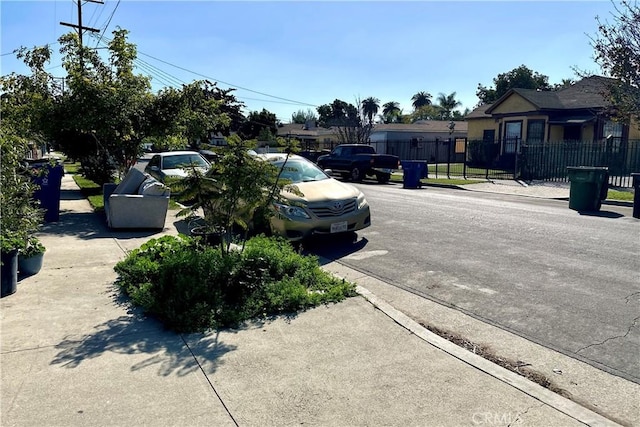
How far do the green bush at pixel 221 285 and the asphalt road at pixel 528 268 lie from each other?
133cm

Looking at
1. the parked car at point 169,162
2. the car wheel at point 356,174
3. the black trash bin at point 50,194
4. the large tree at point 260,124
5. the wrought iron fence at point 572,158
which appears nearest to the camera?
the black trash bin at point 50,194

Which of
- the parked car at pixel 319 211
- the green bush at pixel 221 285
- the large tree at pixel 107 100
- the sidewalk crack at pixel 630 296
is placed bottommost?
the sidewalk crack at pixel 630 296

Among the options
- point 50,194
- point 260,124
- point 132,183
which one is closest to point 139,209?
point 132,183

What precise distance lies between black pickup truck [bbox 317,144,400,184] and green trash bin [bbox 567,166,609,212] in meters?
10.6

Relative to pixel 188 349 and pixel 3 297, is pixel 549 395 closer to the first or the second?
pixel 188 349

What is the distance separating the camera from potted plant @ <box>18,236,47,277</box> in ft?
20.0

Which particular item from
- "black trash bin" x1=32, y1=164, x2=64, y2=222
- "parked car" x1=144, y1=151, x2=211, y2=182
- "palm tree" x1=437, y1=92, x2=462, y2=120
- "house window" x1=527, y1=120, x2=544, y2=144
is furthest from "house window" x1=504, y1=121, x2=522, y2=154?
"palm tree" x1=437, y1=92, x2=462, y2=120

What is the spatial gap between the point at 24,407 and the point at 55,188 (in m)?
8.62

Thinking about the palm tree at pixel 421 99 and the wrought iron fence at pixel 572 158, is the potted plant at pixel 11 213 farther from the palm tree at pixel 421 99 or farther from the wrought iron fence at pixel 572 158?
the palm tree at pixel 421 99

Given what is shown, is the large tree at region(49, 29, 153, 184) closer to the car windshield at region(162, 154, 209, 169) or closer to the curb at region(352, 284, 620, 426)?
the car windshield at region(162, 154, 209, 169)

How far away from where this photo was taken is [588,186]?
1380 cm

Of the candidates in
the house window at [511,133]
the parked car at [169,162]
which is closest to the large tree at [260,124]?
the house window at [511,133]

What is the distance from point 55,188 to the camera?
1077 cm

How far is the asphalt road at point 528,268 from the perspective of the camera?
4.78m
